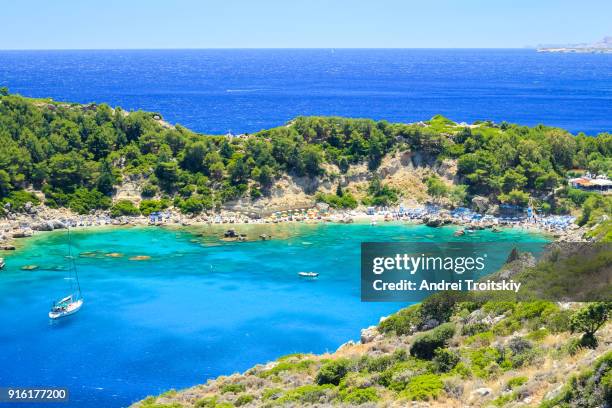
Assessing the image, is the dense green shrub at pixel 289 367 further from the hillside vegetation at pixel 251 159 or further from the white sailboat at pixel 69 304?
the hillside vegetation at pixel 251 159

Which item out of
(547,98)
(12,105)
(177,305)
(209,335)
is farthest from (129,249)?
(547,98)

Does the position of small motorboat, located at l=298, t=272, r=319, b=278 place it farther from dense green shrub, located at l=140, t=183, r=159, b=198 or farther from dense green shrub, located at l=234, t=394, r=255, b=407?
dense green shrub, located at l=234, t=394, r=255, b=407

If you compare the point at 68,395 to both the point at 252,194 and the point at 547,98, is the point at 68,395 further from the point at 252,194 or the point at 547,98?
the point at 547,98

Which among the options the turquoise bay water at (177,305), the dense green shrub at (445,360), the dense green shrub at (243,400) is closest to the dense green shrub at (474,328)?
the dense green shrub at (445,360)

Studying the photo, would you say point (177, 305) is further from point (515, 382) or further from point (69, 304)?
point (515, 382)

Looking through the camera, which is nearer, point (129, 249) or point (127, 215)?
point (129, 249)

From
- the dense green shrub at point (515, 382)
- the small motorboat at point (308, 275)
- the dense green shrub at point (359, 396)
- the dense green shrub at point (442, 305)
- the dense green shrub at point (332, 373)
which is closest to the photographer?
the dense green shrub at point (515, 382)

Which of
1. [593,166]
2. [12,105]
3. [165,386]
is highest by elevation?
[12,105]

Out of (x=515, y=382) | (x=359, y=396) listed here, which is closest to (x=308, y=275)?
(x=359, y=396)
